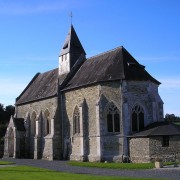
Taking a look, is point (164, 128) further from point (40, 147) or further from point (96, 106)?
point (40, 147)

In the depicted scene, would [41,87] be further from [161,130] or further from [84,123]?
[161,130]

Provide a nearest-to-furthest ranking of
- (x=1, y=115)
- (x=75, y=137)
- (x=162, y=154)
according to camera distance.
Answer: (x=162, y=154)
(x=75, y=137)
(x=1, y=115)

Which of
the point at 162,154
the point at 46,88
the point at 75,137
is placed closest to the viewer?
the point at 162,154

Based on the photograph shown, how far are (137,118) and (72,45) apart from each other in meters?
15.0

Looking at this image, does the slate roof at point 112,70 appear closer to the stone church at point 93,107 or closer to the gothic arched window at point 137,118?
the stone church at point 93,107

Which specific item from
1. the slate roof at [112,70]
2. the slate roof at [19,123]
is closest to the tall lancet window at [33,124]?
the slate roof at [19,123]

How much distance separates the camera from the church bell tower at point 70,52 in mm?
42000

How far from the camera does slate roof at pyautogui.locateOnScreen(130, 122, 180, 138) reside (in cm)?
2877

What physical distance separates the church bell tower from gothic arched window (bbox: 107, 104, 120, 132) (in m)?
10.5

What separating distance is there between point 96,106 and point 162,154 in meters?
7.70

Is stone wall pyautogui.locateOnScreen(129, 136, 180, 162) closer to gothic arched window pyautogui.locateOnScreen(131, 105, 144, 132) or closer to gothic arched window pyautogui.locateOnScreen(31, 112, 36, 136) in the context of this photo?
gothic arched window pyautogui.locateOnScreen(131, 105, 144, 132)

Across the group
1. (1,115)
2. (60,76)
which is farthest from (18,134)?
(1,115)

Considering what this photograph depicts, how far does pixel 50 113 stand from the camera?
40.3 m

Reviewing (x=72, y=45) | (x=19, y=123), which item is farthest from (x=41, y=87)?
(x=72, y=45)
